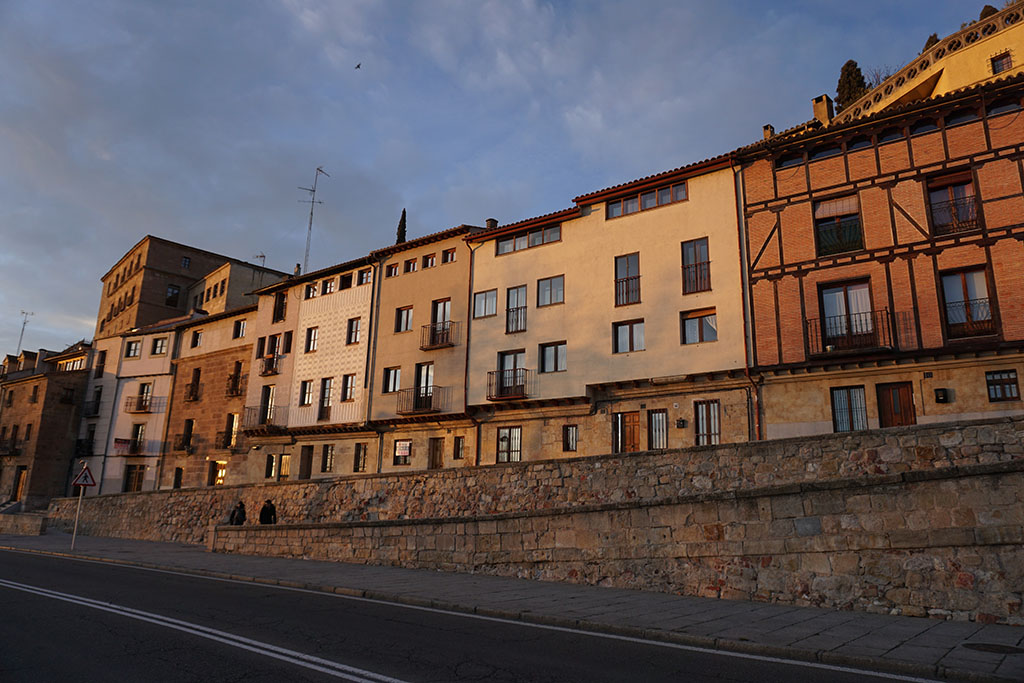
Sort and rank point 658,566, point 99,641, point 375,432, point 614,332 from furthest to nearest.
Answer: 1. point 375,432
2. point 614,332
3. point 658,566
4. point 99,641

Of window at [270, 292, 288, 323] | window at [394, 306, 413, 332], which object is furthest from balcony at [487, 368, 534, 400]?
window at [270, 292, 288, 323]

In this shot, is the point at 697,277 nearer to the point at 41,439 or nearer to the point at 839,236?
the point at 839,236

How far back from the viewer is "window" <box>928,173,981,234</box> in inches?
838

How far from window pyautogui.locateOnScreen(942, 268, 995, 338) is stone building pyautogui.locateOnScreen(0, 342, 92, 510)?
55846mm

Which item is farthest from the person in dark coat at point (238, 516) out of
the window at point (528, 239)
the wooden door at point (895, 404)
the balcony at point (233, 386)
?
the wooden door at point (895, 404)

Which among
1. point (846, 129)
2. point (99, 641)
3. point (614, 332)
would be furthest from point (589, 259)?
point (99, 641)

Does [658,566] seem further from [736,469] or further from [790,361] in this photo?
[790,361]

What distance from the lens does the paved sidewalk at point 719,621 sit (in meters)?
7.53

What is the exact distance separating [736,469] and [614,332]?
32.9 ft

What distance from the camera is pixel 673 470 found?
65.1ft

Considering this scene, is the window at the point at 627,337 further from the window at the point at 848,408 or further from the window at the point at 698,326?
the window at the point at 848,408

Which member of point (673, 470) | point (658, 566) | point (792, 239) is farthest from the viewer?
point (792, 239)

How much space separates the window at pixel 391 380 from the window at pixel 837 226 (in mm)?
20612

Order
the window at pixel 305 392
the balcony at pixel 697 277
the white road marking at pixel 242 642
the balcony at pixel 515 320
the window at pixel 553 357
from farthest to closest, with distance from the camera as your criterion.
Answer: the window at pixel 305 392
the balcony at pixel 515 320
the window at pixel 553 357
the balcony at pixel 697 277
the white road marking at pixel 242 642
